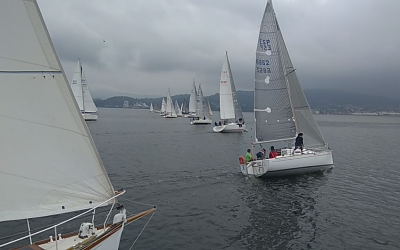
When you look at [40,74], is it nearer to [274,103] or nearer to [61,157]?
[61,157]

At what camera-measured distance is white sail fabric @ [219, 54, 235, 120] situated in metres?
55.4

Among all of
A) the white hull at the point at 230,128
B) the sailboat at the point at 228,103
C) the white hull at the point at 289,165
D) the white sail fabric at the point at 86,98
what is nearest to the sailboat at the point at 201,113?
the sailboat at the point at 228,103

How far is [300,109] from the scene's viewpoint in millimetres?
23234

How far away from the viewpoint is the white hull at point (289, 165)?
20.1 metres

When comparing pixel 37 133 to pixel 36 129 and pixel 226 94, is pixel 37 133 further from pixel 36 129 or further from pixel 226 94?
pixel 226 94

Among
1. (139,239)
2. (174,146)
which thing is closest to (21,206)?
(139,239)

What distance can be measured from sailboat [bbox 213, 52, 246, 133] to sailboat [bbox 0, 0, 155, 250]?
48157 mm

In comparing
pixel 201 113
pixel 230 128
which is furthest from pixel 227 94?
pixel 201 113

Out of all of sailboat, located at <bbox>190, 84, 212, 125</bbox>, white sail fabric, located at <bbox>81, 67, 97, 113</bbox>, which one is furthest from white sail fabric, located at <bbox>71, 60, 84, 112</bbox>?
sailboat, located at <bbox>190, 84, 212, 125</bbox>

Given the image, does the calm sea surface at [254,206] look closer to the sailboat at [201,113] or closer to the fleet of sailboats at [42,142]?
the fleet of sailboats at [42,142]

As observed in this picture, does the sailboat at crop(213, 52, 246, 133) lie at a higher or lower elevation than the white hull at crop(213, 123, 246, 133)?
higher

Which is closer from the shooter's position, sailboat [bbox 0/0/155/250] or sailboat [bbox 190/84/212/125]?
sailboat [bbox 0/0/155/250]

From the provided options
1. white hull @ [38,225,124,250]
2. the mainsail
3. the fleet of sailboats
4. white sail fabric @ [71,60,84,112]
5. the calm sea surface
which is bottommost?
the calm sea surface

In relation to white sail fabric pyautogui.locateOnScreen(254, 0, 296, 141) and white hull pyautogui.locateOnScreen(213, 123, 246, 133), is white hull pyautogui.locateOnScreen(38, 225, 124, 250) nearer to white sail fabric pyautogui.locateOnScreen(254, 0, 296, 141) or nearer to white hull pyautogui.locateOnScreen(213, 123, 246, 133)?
white sail fabric pyautogui.locateOnScreen(254, 0, 296, 141)
